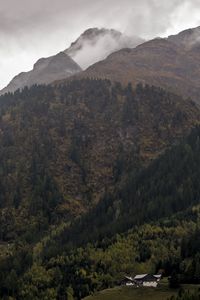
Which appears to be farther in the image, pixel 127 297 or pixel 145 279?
pixel 145 279

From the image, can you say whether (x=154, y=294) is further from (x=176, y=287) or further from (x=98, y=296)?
(x=98, y=296)

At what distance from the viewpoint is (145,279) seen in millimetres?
199750

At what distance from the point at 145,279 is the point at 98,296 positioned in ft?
56.5

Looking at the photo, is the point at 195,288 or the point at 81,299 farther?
the point at 81,299

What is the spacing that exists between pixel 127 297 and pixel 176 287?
51.0 feet

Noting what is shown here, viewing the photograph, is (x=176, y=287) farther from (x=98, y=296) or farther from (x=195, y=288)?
(x=98, y=296)

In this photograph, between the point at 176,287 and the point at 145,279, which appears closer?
the point at 176,287

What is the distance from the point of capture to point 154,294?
184 m

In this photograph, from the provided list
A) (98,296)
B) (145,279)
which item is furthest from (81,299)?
(145,279)

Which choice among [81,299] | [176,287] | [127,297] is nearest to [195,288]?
[176,287]

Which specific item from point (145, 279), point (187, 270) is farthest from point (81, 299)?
point (187, 270)

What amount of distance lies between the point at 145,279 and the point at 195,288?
2692cm

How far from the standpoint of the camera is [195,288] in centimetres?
17625

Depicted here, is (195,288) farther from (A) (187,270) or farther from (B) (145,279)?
(B) (145,279)
